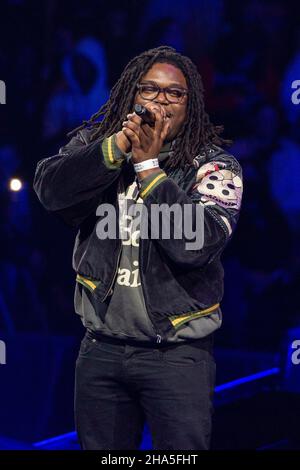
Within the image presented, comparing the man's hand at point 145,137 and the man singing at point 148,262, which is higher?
the man's hand at point 145,137

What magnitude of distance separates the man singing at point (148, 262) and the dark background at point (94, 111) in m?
1.20

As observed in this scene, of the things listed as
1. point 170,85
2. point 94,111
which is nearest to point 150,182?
point 170,85

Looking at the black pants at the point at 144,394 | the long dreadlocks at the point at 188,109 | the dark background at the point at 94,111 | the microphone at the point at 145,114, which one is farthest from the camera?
the dark background at the point at 94,111

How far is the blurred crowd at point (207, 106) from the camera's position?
3311 millimetres

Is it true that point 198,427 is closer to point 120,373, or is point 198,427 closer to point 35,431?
point 120,373

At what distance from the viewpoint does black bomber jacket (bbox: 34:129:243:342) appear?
1.95 metres

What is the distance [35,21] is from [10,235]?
3.41ft

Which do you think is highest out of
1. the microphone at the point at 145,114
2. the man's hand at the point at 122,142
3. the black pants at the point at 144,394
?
the microphone at the point at 145,114

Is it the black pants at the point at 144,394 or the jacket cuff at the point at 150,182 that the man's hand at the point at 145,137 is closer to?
the jacket cuff at the point at 150,182

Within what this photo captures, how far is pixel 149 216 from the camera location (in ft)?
6.40

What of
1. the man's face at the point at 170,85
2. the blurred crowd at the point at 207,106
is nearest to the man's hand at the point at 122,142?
the man's face at the point at 170,85

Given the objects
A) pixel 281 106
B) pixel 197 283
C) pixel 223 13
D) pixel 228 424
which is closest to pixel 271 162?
pixel 281 106

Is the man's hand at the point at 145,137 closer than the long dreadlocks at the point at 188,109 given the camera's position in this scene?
Yes

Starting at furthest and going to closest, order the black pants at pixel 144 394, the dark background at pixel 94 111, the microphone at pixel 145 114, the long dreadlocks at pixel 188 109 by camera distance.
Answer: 1. the dark background at pixel 94 111
2. the long dreadlocks at pixel 188 109
3. the black pants at pixel 144 394
4. the microphone at pixel 145 114
